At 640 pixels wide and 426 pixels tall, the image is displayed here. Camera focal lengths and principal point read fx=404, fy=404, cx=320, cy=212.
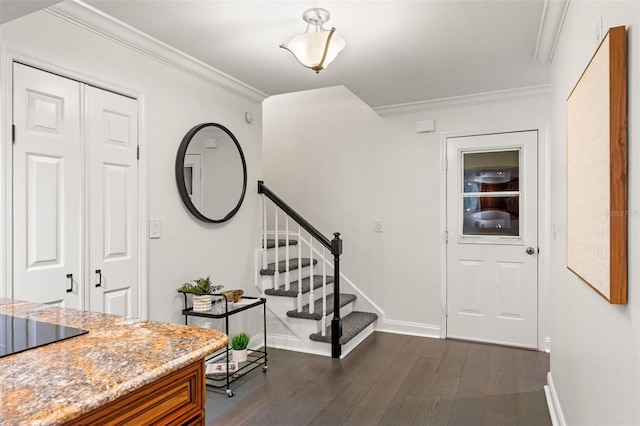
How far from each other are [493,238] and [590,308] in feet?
7.71

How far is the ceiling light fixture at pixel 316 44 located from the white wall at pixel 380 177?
1.96 metres

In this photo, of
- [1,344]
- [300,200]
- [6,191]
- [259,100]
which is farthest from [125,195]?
[300,200]

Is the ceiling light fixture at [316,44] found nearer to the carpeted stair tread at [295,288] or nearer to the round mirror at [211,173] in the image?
the round mirror at [211,173]

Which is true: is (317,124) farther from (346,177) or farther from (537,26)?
(537,26)

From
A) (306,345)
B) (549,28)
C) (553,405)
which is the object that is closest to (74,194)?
(306,345)

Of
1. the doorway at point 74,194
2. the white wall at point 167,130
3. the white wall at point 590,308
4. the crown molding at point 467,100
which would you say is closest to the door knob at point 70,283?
the doorway at point 74,194

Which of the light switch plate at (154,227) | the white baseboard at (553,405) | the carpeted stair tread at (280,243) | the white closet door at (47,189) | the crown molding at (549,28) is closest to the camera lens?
the white closet door at (47,189)

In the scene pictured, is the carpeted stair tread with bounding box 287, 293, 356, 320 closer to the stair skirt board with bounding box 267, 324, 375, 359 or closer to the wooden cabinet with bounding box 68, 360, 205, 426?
the stair skirt board with bounding box 267, 324, 375, 359

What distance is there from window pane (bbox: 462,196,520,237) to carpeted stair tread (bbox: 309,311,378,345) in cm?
127

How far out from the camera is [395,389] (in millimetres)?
2793

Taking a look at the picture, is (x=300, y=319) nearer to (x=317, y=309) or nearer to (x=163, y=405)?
(x=317, y=309)

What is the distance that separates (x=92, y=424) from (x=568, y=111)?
2140 millimetres

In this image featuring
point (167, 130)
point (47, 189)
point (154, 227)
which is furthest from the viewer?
point (167, 130)

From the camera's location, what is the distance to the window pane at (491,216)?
12.2 ft
